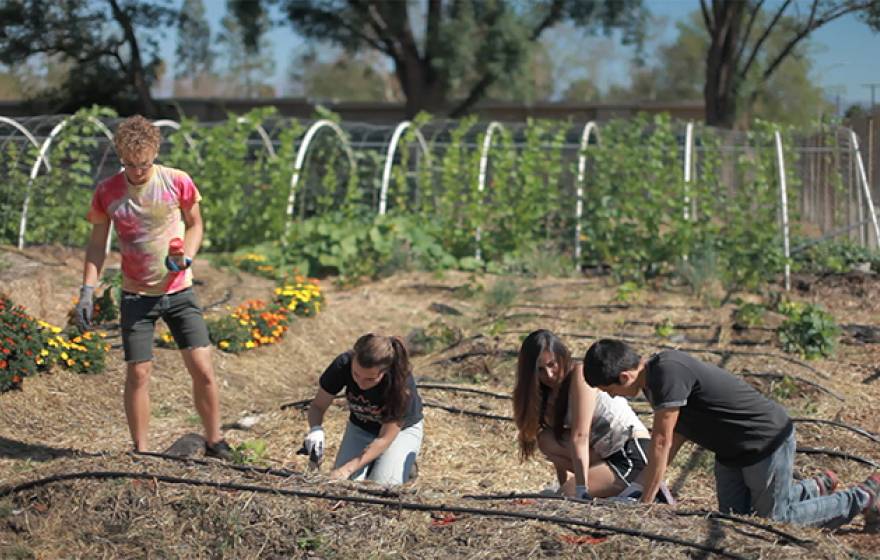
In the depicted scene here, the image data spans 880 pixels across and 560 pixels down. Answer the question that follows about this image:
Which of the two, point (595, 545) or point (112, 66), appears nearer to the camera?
point (595, 545)

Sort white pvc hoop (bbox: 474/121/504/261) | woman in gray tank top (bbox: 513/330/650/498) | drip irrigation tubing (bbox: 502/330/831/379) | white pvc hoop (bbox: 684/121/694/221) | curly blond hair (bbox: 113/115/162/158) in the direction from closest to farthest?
woman in gray tank top (bbox: 513/330/650/498)
curly blond hair (bbox: 113/115/162/158)
drip irrigation tubing (bbox: 502/330/831/379)
white pvc hoop (bbox: 684/121/694/221)
white pvc hoop (bbox: 474/121/504/261)

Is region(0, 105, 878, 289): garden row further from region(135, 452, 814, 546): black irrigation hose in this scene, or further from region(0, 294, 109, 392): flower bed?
region(135, 452, 814, 546): black irrigation hose

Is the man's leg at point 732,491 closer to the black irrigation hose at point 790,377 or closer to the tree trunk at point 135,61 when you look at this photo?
the black irrigation hose at point 790,377

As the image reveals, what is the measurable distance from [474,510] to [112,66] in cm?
2444

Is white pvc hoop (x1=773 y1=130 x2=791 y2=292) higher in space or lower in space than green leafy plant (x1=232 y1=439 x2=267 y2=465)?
higher

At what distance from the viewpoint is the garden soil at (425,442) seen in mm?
4012

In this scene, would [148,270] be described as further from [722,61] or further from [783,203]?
[722,61]

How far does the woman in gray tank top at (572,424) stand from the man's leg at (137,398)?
5.80ft

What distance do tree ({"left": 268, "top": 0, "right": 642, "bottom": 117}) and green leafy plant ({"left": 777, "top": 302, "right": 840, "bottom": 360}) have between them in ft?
54.9

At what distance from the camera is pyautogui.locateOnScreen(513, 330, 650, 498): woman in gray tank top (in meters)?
4.66

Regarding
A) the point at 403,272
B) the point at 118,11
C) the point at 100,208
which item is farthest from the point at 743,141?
the point at 118,11

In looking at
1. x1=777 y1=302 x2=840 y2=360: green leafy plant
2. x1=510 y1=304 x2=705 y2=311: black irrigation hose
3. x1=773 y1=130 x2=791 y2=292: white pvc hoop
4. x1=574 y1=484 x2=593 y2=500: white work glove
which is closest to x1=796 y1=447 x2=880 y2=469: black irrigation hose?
x1=574 y1=484 x2=593 y2=500: white work glove

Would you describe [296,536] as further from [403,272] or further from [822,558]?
[403,272]

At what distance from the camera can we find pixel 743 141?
14203mm
